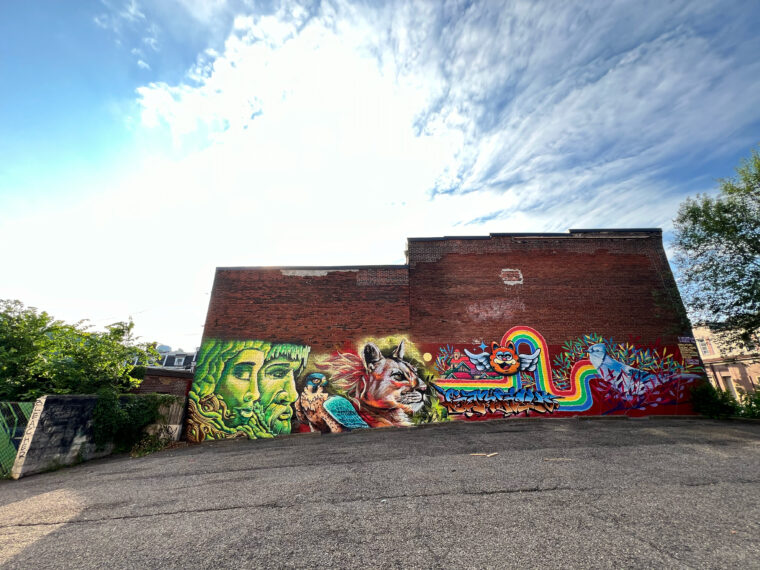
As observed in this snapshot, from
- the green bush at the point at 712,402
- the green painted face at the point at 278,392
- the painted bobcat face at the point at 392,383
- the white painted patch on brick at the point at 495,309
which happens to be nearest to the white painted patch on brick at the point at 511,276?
the white painted patch on brick at the point at 495,309

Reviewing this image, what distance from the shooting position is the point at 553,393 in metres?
11.7

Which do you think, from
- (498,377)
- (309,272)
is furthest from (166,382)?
(498,377)

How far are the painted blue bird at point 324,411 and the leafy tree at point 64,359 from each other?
5695 mm

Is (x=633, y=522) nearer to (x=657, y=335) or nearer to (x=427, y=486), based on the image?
(x=427, y=486)

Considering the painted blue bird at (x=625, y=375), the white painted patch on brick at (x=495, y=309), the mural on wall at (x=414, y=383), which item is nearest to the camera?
the mural on wall at (x=414, y=383)

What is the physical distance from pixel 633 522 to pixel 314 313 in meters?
10.8

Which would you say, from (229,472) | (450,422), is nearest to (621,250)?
(450,422)

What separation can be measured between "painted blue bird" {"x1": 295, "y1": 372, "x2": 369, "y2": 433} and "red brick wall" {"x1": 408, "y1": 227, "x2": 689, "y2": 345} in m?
3.82

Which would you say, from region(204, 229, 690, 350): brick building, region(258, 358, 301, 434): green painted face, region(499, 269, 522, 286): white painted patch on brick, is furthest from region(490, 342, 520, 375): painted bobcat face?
region(258, 358, 301, 434): green painted face

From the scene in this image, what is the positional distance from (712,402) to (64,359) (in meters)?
22.4

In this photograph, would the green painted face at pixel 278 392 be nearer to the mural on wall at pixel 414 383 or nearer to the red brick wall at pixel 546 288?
the mural on wall at pixel 414 383

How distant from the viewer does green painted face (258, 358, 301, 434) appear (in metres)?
11.3

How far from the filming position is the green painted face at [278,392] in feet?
37.1

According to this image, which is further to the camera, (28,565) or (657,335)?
(657,335)
